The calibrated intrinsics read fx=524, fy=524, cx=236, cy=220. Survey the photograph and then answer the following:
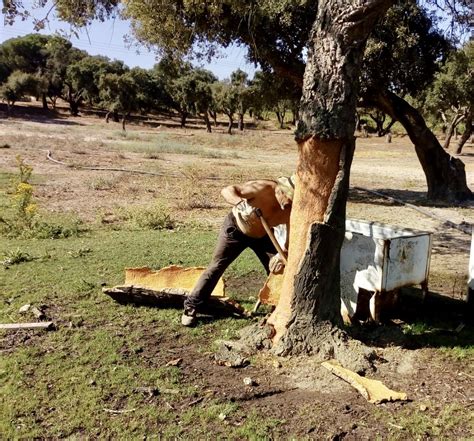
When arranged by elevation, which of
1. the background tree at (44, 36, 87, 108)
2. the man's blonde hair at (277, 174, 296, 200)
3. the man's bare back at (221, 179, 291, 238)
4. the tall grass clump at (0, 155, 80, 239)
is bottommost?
the tall grass clump at (0, 155, 80, 239)

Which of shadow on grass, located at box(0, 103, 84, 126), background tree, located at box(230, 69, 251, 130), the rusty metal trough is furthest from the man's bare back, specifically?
shadow on grass, located at box(0, 103, 84, 126)

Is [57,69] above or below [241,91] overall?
above

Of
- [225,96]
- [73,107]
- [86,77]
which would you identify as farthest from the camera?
[73,107]

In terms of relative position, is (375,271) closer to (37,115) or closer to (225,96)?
(225,96)

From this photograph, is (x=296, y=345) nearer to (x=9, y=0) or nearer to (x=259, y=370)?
(x=259, y=370)

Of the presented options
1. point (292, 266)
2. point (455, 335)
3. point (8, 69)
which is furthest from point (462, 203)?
point (8, 69)

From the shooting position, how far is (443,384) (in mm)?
3850

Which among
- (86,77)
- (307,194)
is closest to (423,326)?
(307,194)

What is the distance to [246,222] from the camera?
4.62 meters

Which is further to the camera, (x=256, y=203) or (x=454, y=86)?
(x=454, y=86)

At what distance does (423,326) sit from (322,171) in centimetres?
195

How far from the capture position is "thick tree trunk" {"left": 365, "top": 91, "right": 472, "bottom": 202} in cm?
1373

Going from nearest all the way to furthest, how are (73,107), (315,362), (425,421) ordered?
1. (425,421)
2. (315,362)
3. (73,107)

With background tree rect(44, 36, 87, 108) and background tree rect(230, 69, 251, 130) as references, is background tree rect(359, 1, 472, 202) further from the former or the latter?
background tree rect(44, 36, 87, 108)
